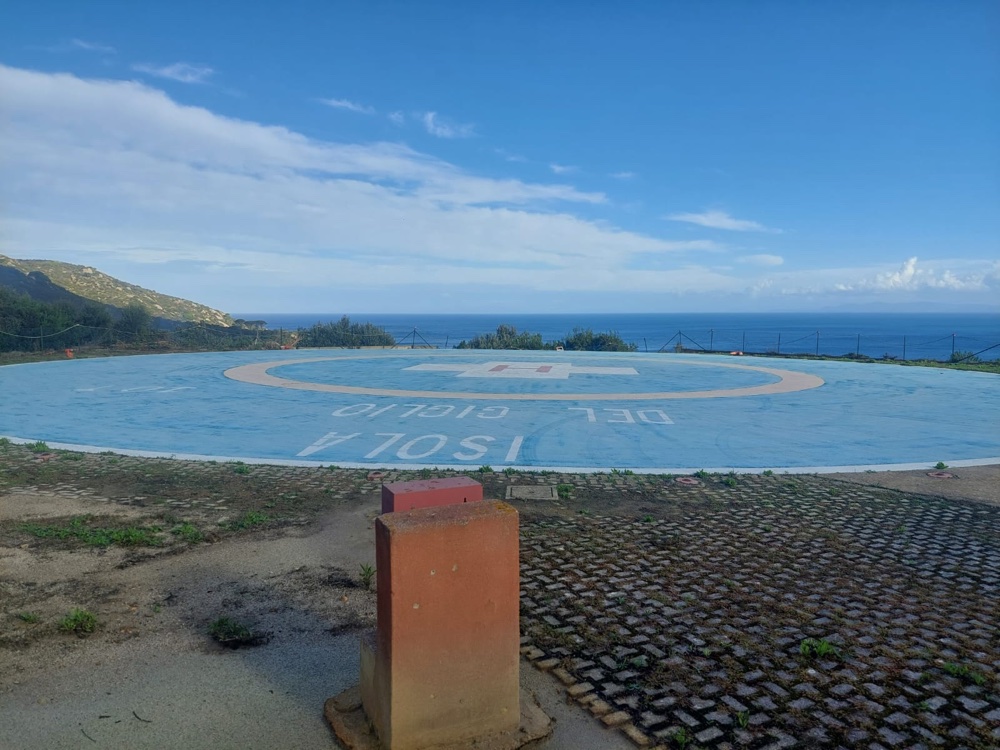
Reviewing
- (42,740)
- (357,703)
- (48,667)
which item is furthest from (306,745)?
(48,667)

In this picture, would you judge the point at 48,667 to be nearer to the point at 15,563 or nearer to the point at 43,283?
the point at 15,563

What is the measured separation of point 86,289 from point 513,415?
276 ft

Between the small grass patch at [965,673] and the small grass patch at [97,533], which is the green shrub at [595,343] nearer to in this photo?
the small grass patch at [97,533]

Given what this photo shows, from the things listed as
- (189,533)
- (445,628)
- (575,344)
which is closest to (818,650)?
(445,628)

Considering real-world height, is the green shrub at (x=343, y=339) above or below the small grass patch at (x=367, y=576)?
above

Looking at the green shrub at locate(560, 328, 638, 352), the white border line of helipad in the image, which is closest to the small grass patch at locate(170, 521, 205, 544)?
the white border line of helipad

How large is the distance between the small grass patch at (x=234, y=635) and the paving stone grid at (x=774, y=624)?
1.78m

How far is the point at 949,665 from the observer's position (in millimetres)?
4027

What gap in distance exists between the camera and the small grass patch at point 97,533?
20.1 ft

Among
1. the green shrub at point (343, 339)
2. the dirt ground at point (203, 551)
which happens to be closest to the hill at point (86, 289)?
the green shrub at point (343, 339)

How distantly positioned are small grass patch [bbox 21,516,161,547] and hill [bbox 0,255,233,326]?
6295 centimetres

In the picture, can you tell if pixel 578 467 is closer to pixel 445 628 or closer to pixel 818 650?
pixel 818 650

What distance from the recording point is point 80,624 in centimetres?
445

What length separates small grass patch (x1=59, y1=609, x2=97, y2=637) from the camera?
442 centimetres
